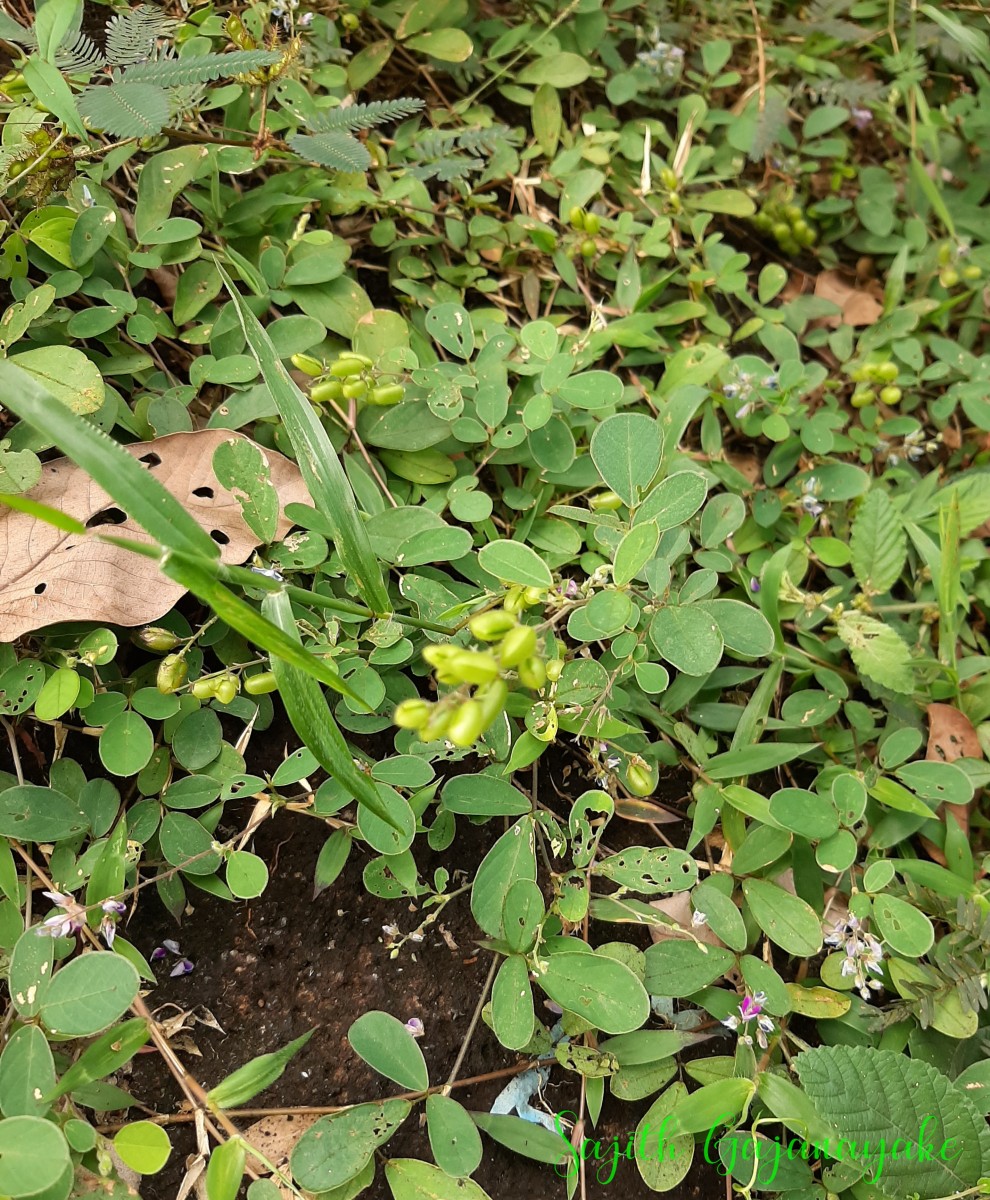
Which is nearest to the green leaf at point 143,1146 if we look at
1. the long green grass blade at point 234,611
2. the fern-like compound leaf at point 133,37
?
the long green grass blade at point 234,611

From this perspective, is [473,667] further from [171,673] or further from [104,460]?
[171,673]

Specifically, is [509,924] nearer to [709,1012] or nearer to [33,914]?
[709,1012]

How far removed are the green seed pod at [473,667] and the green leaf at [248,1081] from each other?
31.3 inches

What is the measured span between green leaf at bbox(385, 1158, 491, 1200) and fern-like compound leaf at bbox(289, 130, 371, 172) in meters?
1.77

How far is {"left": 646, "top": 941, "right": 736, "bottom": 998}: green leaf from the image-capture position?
1.56 m

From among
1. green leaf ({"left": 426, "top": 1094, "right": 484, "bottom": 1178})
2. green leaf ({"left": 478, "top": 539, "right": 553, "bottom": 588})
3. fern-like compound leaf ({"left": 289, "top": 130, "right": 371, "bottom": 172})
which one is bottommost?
green leaf ({"left": 426, "top": 1094, "right": 484, "bottom": 1178})

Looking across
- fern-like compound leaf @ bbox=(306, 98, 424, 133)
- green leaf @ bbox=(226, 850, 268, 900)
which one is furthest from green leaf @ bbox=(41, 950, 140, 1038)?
fern-like compound leaf @ bbox=(306, 98, 424, 133)

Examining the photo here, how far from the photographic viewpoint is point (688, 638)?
1489 mm

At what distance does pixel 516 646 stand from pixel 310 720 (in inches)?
15.0

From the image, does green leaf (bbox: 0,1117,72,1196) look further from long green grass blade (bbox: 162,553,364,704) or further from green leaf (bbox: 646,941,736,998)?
green leaf (bbox: 646,941,736,998)

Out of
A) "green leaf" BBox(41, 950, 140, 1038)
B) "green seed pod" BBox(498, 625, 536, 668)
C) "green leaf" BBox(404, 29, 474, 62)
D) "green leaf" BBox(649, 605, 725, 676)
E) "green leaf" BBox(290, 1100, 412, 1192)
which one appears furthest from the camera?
"green leaf" BBox(404, 29, 474, 62)

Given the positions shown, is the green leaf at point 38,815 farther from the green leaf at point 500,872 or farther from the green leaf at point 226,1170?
the green leaf at point 500,872

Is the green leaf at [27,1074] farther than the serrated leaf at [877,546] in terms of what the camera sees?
No

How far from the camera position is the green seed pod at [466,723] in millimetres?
926
